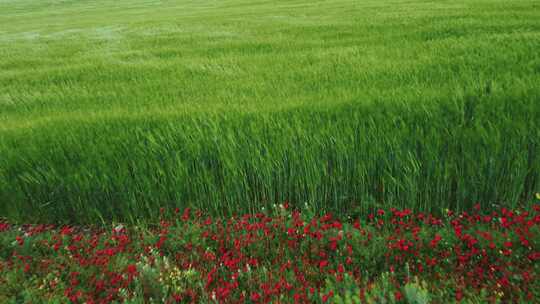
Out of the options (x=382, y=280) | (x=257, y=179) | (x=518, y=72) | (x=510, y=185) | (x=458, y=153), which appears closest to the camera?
(x=382, y=280)

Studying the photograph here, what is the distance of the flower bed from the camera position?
6.43ft

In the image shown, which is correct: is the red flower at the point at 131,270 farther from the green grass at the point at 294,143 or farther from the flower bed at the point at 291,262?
the green grass at the point at 294,143

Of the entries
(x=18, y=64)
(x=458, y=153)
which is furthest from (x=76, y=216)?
(x=18, y=64)

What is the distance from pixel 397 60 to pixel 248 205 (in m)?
3.19

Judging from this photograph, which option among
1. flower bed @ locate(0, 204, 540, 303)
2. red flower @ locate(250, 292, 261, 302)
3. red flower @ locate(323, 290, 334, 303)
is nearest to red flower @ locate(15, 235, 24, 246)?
flower bed @ locate(0, 204, 540, 303)

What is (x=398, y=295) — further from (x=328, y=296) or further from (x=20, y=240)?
(x=20, y=240)

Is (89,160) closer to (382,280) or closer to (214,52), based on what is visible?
(382,280)

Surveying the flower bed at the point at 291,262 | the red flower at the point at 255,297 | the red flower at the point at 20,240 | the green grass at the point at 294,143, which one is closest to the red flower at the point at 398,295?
the flower bed at the point at 291,262

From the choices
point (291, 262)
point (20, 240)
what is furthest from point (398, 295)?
point (20, 240)

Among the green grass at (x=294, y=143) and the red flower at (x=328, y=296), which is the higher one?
the green grass at (x=294, y=143)

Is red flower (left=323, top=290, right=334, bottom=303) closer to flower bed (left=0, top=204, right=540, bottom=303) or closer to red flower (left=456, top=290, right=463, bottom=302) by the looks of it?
flower bed (left=0, top=204, right=540, bottom=303)

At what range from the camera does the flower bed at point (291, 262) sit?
196 cm

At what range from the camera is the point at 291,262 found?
2.21 meters

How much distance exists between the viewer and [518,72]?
380 cm
